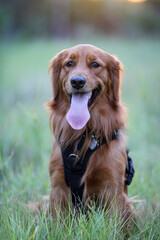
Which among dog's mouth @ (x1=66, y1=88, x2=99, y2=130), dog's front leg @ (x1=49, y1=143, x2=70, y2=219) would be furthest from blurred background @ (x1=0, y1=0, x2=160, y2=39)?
dog's front leg @ (x1=49, y1=143, x2=70, y2=219)

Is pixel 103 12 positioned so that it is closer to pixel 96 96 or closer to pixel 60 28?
pixel 60 28

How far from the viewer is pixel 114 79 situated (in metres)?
3.11

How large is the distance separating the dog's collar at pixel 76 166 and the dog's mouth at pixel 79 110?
0.89 feet

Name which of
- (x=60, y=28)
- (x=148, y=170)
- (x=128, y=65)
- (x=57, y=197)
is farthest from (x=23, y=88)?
(x=60, y=28)

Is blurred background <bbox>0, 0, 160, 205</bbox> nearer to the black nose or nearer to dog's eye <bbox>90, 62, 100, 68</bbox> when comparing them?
dog's eye <bbox>90, 62, 100, 68</bbox>

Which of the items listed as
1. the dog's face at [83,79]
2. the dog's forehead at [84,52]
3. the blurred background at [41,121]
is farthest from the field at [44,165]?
the dog's forehead at [84,52]

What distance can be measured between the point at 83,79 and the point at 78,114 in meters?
0.34

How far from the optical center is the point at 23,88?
9.90 metres

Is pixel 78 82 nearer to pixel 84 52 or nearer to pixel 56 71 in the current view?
pixel 84 52

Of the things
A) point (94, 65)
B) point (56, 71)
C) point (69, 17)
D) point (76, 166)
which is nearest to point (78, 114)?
point (76, 166)

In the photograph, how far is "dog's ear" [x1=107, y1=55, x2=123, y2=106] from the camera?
303 cm

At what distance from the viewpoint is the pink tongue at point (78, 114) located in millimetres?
2723

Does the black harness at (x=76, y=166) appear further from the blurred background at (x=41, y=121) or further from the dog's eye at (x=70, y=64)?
the dog's eye at (x=70, y=64)

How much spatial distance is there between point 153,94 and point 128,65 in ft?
16.3
